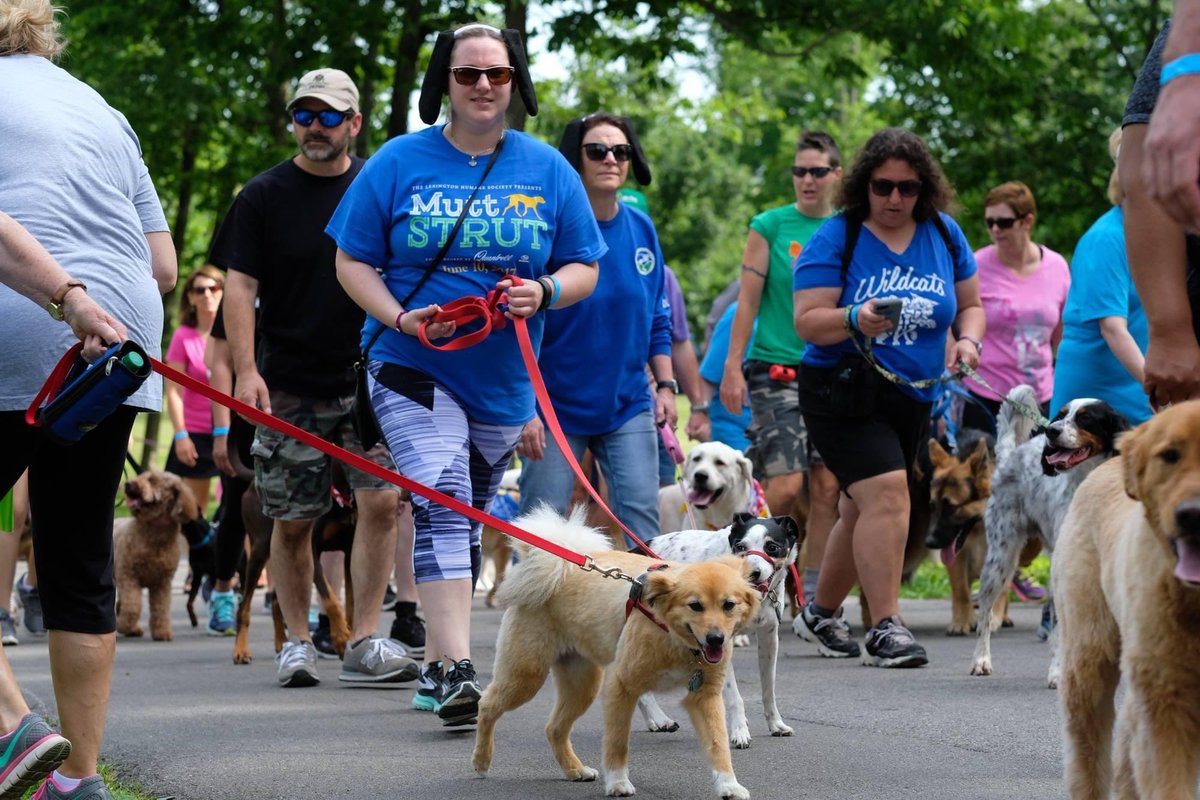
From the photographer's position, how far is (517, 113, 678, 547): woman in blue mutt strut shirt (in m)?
7.21

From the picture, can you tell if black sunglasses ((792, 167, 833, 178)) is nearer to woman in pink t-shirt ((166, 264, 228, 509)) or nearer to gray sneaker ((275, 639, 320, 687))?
gray sneaker ((275, 639, 320, 687))

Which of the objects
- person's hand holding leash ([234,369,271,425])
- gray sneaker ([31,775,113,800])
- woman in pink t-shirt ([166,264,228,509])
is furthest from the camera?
woman in pink t-shirt ([166,264,228,509])

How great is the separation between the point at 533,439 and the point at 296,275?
1449 millimetres

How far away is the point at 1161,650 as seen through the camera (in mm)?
3285

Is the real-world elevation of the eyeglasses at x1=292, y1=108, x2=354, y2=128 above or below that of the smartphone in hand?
above

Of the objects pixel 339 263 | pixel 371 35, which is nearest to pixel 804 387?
pixel 339 263

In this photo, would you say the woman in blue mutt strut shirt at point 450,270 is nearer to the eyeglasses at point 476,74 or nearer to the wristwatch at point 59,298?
the eyeglasses at point 476,74

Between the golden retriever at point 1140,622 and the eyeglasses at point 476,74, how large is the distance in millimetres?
2818

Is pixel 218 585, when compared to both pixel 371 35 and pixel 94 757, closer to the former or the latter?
pixel 94 757

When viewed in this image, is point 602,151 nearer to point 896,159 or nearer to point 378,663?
point 896,159

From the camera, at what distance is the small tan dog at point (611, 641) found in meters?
4.96

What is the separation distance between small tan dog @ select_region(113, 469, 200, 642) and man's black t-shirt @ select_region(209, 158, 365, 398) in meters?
3.33

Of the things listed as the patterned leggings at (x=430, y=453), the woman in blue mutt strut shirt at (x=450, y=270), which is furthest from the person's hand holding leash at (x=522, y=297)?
the patterned leggings at (x=430, y=453)

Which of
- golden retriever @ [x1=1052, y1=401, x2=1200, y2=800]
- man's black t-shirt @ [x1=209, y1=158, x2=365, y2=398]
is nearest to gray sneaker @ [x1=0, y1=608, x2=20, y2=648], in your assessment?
man's black t-shirt @ [x1=209, y1=158, x2=365, y2=398]
